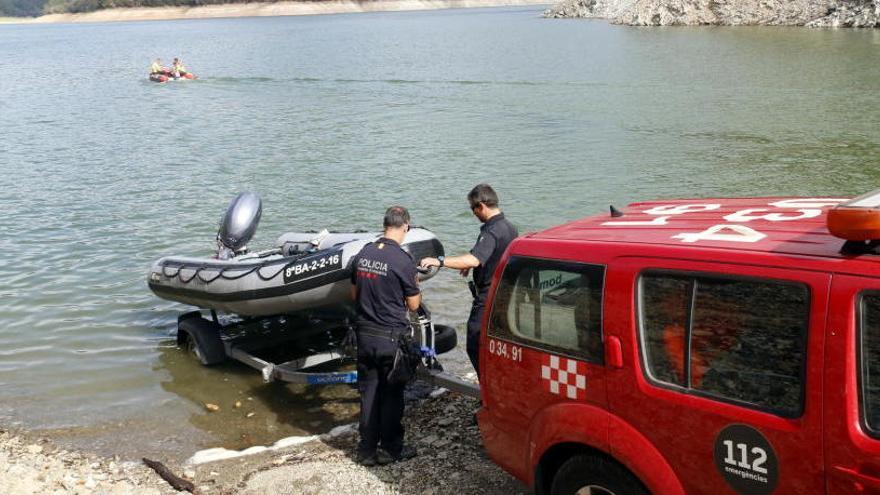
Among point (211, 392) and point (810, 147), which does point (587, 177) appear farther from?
point (211, 392)

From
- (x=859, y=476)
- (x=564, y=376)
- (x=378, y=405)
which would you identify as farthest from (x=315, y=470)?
(x=859, y=476)

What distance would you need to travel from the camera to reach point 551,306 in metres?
4.56

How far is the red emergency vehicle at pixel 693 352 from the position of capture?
3396mm

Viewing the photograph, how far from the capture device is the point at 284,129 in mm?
27156

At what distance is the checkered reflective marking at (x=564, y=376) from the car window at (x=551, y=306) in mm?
50

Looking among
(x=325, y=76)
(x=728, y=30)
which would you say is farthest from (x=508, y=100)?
(x=728, y=30)

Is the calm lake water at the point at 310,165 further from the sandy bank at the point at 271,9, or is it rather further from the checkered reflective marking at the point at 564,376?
the sandy bank at the point at 271,9

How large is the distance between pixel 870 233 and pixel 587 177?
15.6 m

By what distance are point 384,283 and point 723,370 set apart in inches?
108

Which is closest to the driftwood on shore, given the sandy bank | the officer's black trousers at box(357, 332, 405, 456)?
the officer's black trousers at box(357, 332, 405, 456)

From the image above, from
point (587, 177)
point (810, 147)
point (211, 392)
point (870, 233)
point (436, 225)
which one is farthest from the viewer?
point (810, 147)

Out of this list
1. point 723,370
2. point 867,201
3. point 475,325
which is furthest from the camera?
point 475,325

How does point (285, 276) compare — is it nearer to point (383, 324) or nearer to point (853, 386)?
point (383, 324)

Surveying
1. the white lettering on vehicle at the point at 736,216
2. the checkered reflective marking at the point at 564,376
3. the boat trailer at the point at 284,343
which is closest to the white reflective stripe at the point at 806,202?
the white lettering on vehicle at the point at 736,216
